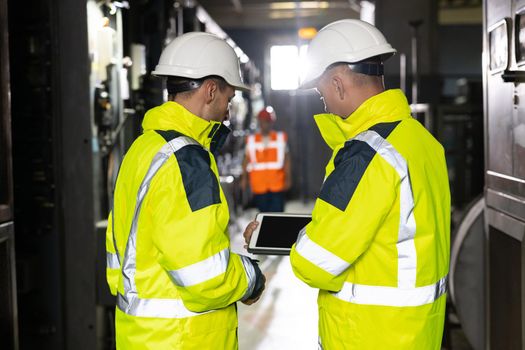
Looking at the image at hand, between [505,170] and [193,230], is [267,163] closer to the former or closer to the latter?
[505,170]

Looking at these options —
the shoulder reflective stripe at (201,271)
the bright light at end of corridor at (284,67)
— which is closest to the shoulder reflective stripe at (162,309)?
the shoulder reflective stripe at (201,271)

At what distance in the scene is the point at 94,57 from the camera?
4.00 meters

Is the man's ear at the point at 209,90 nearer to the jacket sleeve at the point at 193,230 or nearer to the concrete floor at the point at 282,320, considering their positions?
the jacket sleeve at the point at 193,230

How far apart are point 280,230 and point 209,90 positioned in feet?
1.85

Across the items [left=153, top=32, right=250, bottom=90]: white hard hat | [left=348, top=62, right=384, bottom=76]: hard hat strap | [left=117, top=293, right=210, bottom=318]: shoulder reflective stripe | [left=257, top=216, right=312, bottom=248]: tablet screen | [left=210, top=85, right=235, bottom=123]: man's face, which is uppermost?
[left=153, top=32, right=250, bottom=90]: white hard hat

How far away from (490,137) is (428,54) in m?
7.11

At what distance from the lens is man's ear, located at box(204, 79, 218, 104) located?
7.71 ft

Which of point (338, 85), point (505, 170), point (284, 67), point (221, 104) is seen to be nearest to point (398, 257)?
point (338, 85)

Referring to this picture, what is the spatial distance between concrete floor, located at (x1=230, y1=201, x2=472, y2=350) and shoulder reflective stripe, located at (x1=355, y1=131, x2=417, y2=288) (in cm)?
265

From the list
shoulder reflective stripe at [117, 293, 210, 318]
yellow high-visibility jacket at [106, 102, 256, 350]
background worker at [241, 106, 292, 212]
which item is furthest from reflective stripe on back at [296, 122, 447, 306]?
background worker at [241, 106, 292, 212]

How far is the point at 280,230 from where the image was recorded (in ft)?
8.02

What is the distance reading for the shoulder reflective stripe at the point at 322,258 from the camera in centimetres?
205

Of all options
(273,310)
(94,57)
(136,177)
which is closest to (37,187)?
(94,57)

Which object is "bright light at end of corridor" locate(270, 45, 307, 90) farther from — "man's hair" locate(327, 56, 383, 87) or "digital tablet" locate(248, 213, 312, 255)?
"man's hair" locate(327, 56, 383, 87)
